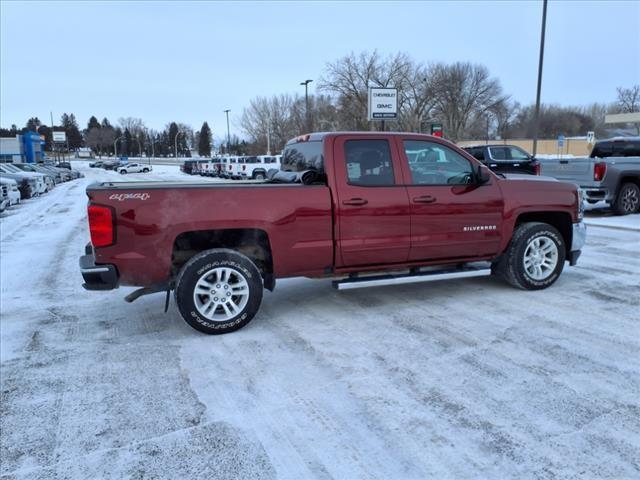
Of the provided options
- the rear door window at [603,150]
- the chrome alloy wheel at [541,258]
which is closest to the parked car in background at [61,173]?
the rear door window at [603,150]

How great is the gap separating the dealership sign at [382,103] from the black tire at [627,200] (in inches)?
465

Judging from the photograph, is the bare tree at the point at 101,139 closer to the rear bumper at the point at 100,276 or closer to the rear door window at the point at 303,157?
the rear door window at the point at 303,157

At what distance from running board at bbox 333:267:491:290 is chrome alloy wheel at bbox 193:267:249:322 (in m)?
1.03

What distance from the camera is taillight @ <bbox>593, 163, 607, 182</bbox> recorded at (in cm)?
1233

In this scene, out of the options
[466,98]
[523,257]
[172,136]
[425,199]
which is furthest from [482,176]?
[172,136]

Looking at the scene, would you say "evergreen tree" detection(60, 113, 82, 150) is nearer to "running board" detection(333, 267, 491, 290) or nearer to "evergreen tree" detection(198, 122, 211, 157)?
"evergreen tree" detection(198, 122, 211, 157)

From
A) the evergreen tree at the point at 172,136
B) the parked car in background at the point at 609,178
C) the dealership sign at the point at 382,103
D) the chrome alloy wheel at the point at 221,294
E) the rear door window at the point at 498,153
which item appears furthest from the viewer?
the evergreen tree at the point at 172,136

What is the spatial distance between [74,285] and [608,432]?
623 centimetres

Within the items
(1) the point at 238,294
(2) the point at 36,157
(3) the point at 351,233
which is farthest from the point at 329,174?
(2) the point at 36,157

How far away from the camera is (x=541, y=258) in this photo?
19.7 ft

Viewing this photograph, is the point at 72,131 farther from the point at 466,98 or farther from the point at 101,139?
the point at 466,98

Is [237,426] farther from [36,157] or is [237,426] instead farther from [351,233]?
[36,157]

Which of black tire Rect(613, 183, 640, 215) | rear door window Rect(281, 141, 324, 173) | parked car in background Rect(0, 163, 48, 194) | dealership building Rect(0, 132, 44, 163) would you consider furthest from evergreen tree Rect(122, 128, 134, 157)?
rear door window Rect(281, 141, 324, 173)

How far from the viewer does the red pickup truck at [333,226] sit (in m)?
4.50
